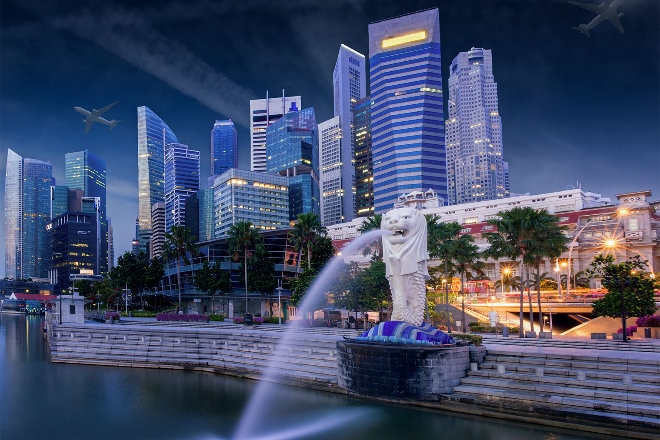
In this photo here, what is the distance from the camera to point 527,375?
2342cm

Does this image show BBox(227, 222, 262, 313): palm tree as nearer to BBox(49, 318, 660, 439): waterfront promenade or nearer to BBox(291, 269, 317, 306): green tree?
BBox(291, 269, 317, 306): green tree

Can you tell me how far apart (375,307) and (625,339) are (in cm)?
2498

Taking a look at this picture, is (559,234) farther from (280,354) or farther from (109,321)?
(109,321)

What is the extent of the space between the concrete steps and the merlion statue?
16.1 ft

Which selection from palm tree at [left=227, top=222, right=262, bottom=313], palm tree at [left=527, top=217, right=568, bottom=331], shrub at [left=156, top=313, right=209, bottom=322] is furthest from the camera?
palm tree at [left=227, top=222, right=262, bottom=313]

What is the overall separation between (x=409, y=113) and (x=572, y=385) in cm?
16437

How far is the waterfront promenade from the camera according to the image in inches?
790

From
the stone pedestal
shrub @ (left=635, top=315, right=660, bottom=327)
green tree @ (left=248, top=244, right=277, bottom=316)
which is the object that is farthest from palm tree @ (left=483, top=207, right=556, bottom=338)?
green tree @ (left=248, top=244, right=277, bottom=316)

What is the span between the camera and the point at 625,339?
3394 cm

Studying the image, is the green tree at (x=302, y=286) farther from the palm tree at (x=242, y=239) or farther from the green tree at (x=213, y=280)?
the green tree at (x=213, y=280)

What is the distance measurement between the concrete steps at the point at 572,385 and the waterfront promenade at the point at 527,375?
0.11 feet

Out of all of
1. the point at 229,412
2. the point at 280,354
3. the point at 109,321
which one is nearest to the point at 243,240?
the point at 109,321

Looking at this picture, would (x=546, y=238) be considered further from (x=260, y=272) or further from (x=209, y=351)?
(x=260, y=272)

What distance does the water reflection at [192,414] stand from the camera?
852 inches
